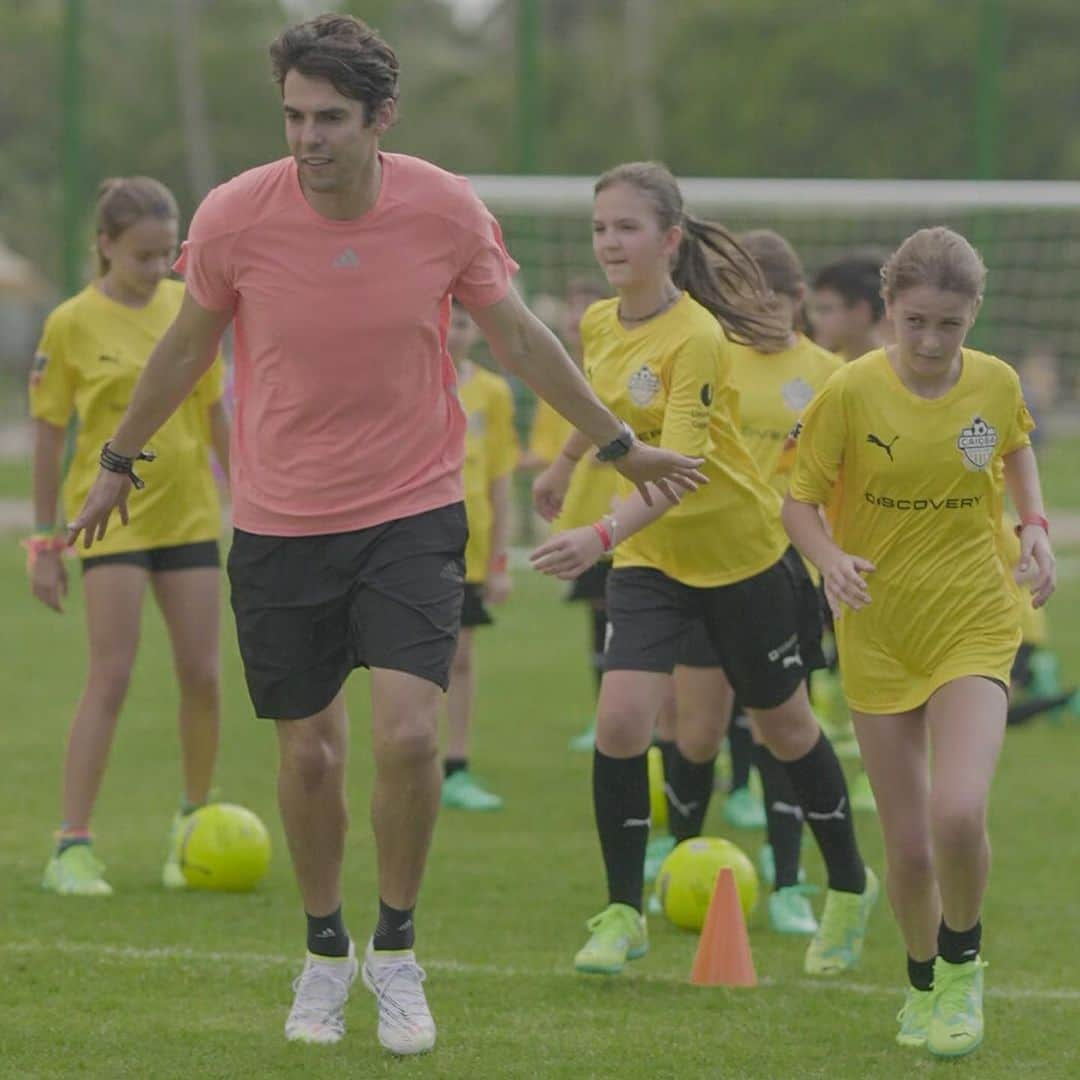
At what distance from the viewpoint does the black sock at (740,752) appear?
8.98 metres

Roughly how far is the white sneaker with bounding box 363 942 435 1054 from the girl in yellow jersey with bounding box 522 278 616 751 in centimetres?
283

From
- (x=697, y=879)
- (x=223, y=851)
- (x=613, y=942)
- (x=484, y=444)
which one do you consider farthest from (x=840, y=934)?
(x=484, y=444)

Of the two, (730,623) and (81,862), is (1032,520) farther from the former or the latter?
(81,862)

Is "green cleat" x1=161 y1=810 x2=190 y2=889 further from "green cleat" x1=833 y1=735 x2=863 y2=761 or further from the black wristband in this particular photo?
"green cleat" x1=833 y1=735 x2=863 y2=761

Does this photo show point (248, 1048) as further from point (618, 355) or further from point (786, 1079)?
point (618, 355)

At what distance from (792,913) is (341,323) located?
2.79m

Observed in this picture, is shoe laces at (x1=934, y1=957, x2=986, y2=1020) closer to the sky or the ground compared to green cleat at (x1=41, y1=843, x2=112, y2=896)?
closer to the sky

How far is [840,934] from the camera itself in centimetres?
646

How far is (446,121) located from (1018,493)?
123 ft

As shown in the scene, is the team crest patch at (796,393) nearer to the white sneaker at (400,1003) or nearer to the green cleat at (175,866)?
the green cleat at (175,866)

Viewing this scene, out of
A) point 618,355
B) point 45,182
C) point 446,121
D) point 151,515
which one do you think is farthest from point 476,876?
point 446,121

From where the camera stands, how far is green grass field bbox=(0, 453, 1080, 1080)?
5391 millimetres

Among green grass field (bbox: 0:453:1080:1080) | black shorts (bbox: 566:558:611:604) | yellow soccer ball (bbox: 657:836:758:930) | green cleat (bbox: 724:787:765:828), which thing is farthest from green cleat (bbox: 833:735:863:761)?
yellow soccer ball (bbox: 657:836:758:930)

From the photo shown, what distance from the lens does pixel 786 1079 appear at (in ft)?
17.3
